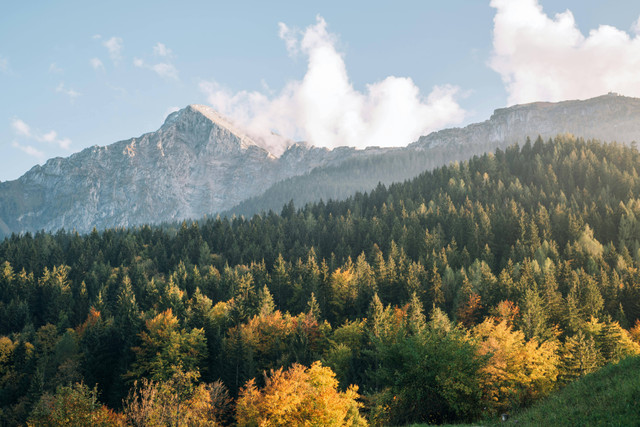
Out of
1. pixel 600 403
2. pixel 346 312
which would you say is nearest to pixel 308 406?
pixel 600 403

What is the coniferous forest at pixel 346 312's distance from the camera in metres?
46.1

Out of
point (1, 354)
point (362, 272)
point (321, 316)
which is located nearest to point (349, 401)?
point (321, 316)

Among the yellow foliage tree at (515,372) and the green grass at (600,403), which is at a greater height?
the green grass at (600,403)

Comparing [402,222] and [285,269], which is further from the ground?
[402,222]

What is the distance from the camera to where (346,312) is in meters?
102

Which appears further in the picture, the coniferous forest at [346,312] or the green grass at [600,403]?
the coniferous forest at [346,312]

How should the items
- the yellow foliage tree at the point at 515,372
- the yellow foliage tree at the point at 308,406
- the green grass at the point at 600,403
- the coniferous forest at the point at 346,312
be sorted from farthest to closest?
the coniferous forest at the point at 346,312
the yellow foliage tree at the point at 515,372
the yellow foliage tree at the point at 308,406
the green grass at the point at 600,403

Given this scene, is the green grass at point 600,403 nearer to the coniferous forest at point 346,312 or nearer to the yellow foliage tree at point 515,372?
the coniferous forest at point 346,312

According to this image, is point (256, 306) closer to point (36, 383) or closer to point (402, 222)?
point (36, 383)

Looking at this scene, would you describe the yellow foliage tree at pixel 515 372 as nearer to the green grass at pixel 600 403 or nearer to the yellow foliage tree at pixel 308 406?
the yellow foliage tree at pixel 308 406

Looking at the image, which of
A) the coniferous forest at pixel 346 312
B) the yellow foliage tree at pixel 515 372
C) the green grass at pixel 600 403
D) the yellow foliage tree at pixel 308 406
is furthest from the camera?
the coniferous forest at pixel 346 312

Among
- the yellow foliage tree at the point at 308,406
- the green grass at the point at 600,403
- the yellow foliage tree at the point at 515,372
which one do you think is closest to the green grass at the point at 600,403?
the green grass at the point at 600,403

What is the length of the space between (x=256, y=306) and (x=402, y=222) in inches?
3269

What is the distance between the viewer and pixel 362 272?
363 ft
